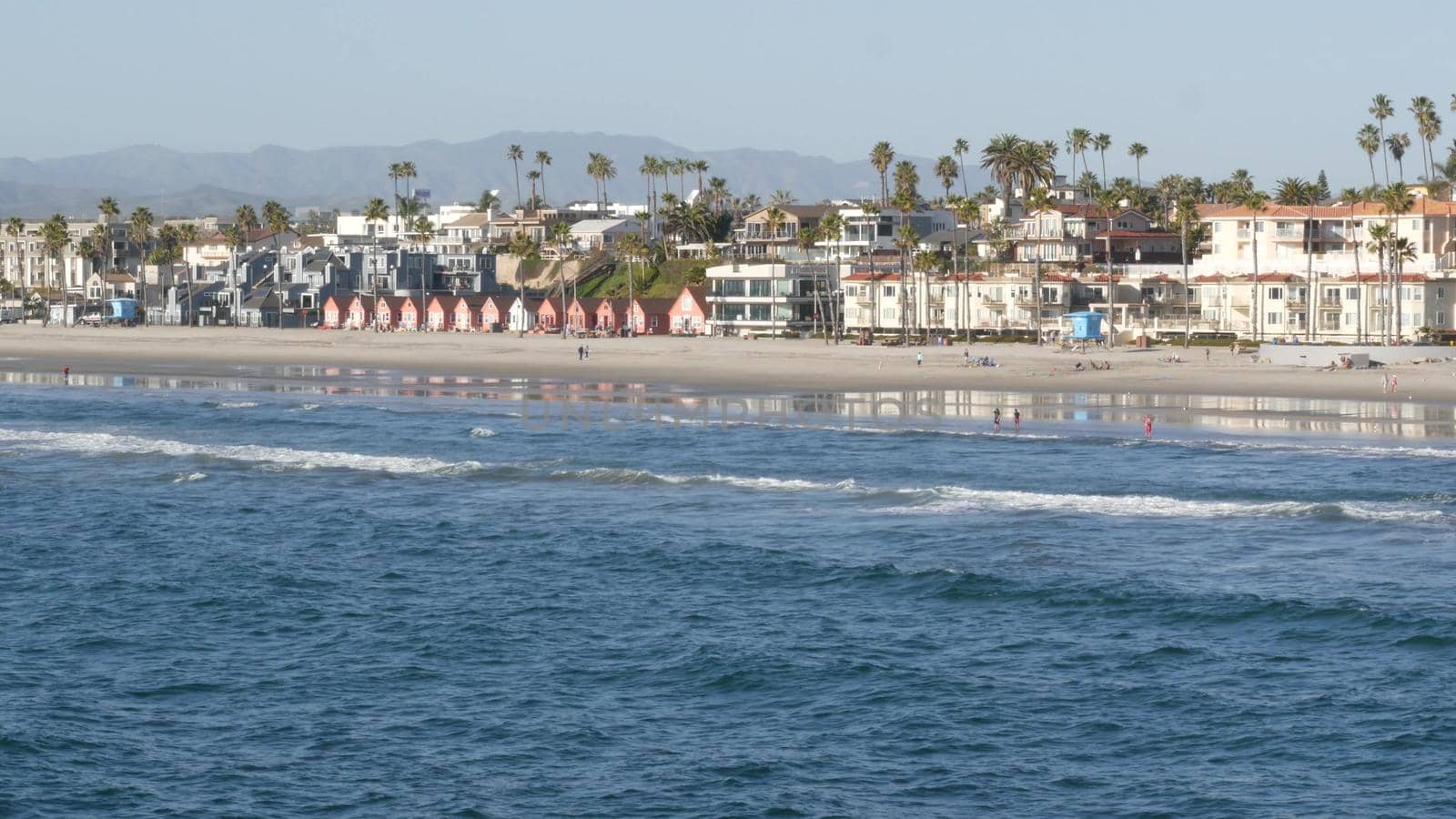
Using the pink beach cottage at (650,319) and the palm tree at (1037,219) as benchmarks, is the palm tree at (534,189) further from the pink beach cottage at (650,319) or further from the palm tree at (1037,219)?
the palm tree at (1037,219)

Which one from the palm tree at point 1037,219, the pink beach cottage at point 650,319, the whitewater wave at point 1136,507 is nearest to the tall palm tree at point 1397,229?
the palm tree at point 1037,219

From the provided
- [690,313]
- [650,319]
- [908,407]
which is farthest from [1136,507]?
[650,319]

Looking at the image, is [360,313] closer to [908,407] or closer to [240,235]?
[240,235]

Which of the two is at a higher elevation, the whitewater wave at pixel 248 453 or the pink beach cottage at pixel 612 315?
the pink beach cottage at pixel 612 315

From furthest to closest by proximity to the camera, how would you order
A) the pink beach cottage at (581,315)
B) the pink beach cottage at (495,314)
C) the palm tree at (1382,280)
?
the pink beach cottage at (495,314)
the pink beach cottage at (581,315)
the palm tree at (1382,280)

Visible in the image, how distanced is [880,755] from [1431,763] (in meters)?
7.21

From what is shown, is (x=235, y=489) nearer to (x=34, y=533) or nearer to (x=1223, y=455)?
(x=34, y=533)

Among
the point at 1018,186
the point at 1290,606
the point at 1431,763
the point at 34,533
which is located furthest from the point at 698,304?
the point at 1431,763

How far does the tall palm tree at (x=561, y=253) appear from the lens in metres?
125

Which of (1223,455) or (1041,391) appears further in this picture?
(1041,391)

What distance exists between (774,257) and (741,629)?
99.4 m

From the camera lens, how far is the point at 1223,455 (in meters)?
50.7

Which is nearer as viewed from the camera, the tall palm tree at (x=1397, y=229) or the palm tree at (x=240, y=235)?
the tall palm tree at (x=1397, y=229)

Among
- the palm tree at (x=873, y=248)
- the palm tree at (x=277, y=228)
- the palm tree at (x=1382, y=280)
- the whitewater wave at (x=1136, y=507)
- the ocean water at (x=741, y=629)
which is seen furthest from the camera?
the palm tree at (x=277, y=228)
